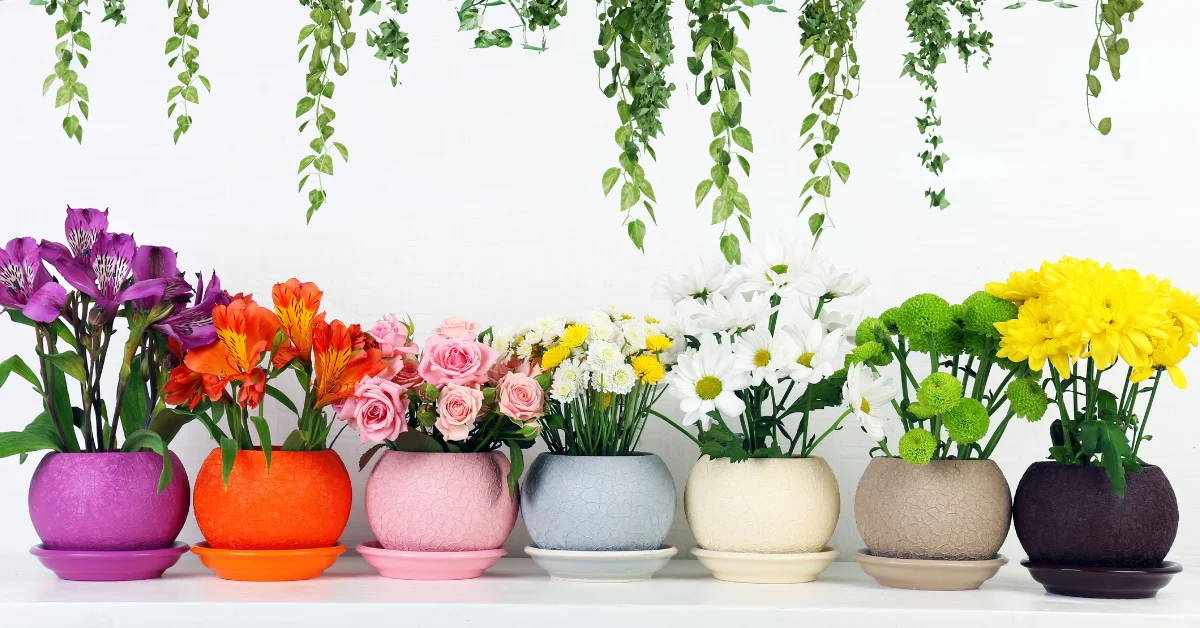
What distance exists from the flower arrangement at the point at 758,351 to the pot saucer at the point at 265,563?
41cm

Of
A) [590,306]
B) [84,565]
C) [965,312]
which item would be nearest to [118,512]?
[84,565]

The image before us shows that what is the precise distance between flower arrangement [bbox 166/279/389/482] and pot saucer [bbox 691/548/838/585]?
40cm

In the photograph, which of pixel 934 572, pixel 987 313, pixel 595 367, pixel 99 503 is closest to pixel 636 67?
pixel 595 367

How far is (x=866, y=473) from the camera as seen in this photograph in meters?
1.03

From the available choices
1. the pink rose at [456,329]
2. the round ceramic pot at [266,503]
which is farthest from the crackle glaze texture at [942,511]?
the round ceramic pot at [266,503]

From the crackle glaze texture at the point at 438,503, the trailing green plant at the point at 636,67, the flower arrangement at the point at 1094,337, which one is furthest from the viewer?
the crackle glaze texture at the point at 438,503

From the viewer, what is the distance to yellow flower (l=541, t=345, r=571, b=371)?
1002 mm

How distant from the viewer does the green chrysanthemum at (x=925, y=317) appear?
968 mm

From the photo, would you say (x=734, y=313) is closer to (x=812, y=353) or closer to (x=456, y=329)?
(x=812, y=353)

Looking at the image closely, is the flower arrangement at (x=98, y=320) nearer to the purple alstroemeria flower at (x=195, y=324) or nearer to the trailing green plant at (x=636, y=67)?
the purple alstroemeria flower at (x=195, y=324)

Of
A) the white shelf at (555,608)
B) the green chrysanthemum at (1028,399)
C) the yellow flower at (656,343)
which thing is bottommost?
the white shelf at (555,608)

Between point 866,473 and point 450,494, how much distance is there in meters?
0.44

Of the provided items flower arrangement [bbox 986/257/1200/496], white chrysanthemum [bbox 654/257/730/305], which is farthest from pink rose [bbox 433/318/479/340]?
flower arrangement [bbox 986/257/1200/496]

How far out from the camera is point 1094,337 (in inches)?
35.6
